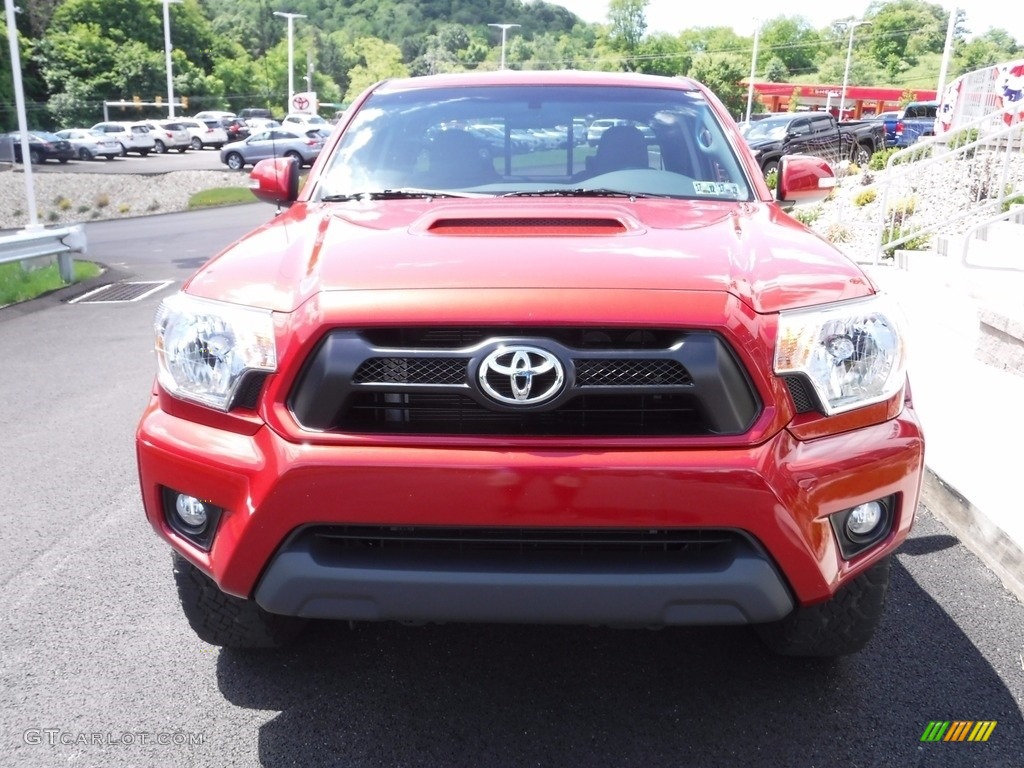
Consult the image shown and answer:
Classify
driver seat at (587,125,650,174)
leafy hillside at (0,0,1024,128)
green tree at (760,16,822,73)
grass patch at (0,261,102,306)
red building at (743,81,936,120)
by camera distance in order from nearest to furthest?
driver seat at (587,125,650,174) → grass patch at (0,261,102,306) → leafy hillside at (0,0,1024,128) → red building at (743,81,936,120) → green tree at (760,16,822,73)

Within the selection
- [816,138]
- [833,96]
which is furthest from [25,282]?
[833,96]

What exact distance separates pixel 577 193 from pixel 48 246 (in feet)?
32.0

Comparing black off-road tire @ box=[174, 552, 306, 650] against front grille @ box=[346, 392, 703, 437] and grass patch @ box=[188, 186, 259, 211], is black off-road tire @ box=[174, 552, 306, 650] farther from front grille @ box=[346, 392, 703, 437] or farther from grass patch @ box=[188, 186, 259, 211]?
grass patch @ box=[188, 186, 259, 211]

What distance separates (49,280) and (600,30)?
12918cm

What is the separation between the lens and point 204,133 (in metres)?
50.4

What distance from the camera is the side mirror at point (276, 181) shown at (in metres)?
3.85

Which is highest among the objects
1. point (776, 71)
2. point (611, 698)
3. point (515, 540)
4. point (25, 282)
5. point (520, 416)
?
point (776, 71)

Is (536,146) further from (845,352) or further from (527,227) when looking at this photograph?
(845,352)

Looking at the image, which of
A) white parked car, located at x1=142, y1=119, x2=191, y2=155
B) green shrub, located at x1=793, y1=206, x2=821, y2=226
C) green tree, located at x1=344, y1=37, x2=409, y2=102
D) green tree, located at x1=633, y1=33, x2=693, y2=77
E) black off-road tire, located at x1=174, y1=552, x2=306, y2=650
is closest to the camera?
black off-road tire, located at x1=174, y1=552, x2=306, y2=650

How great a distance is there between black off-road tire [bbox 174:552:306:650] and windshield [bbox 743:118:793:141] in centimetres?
2404

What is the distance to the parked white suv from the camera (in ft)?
150

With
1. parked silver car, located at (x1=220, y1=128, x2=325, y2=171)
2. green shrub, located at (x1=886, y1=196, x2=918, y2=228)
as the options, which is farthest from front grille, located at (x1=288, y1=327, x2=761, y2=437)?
parked silver car, located at (x1=220, y1=128, x2=325, y2=171)

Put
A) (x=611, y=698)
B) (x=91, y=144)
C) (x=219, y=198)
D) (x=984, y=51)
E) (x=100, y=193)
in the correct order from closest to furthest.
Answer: (x=611, y=698) < (x=219, y=198) < (x=100, y=193) < (x=91, y=144) < (x=984, y=51)

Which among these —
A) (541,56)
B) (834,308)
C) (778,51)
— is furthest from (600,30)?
(834,308)
